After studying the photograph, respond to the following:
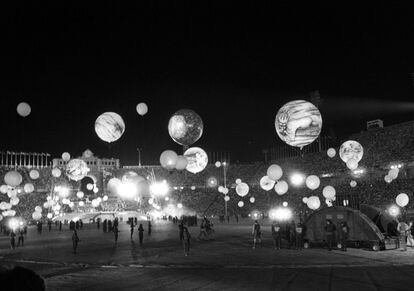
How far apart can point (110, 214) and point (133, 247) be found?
42.6 meters

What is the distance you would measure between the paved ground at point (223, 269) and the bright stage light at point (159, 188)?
43.1 meters

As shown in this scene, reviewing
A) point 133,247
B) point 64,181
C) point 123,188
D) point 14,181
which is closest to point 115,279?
point 133,247

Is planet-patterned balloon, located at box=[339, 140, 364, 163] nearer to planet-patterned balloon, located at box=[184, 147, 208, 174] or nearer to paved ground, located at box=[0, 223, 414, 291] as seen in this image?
paved ground, located at box=[0, 223, 414, 291]

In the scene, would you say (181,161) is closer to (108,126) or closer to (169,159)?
(169,159)

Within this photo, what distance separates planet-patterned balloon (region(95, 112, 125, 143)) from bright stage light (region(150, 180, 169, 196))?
4475cm

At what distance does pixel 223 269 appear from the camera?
13.6 metres

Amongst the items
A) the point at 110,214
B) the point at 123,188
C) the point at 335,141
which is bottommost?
the point at 110,214

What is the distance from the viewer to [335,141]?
66.9 metres

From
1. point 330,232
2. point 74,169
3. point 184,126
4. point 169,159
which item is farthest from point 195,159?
point 74,169

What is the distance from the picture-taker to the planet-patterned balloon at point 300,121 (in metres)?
12.2

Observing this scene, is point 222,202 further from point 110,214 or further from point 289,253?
point 289,253

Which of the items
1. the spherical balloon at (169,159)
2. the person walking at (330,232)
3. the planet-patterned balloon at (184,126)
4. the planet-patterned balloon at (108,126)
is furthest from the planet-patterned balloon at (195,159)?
the person walking at (330,232)

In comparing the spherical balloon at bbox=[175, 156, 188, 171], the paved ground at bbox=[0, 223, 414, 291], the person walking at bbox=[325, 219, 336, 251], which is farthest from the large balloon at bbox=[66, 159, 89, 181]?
the person walking at bbox=[325, 219, 336, 251]

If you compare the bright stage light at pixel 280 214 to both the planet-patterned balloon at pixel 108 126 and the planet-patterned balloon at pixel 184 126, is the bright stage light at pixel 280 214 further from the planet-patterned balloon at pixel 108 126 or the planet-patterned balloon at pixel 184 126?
the planet-patterned balloon at pixel 108 126
